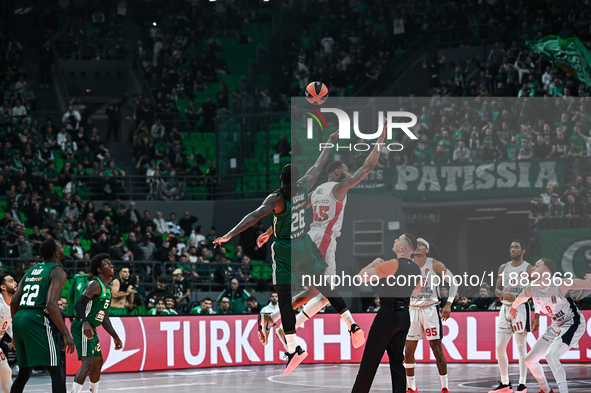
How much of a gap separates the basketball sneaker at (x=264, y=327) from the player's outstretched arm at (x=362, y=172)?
1803 millimetres

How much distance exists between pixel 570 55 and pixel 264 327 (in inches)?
727

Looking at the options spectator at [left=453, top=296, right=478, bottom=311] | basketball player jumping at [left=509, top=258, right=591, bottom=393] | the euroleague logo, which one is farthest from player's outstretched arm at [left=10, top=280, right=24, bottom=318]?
spectator at [left=453, top=296, right=478, bottom=311]

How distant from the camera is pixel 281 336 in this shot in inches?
468

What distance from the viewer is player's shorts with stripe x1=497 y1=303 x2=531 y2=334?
15.4 m

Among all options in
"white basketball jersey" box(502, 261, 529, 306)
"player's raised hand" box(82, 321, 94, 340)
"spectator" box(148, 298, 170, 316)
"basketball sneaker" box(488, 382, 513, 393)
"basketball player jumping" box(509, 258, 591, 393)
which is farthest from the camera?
"spectator" box(148, 298, 170, 316)

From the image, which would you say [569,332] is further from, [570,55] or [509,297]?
[570,55]

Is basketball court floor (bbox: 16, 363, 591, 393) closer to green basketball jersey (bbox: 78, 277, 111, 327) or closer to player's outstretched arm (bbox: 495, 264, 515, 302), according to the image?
player's outstretched arm (bbox: 495, 264, 515, 302)

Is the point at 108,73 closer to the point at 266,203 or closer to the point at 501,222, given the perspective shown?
the point at 501,222

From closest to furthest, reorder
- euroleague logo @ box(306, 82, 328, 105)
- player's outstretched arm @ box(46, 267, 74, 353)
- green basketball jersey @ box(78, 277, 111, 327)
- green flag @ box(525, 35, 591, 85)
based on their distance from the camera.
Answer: player's outstretched arm @ box(46, 267, 74, 353), euroleague logo @ box(306, 82, 328, 105), green basketball jersey @ box(78, 277, 111, 327), green flag @ box(525, 35, 591, 85)

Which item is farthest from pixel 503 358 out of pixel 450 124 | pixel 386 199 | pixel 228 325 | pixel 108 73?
pixel 108 73

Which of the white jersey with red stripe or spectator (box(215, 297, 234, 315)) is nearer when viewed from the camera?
the white jersey with red stripe

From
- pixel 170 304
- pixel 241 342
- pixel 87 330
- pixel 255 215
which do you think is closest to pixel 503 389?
pixel 255 215

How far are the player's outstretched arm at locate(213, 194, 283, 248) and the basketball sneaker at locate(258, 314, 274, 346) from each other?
1.48m

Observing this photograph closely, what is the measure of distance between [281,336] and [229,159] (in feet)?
59.9
